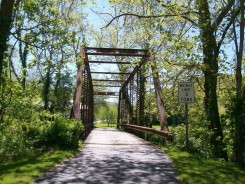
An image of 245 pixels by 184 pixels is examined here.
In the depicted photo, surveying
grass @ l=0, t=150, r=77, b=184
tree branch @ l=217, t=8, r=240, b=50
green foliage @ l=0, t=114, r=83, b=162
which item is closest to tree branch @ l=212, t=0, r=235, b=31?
tree branch @ l=217, t=8, r=240, b=50

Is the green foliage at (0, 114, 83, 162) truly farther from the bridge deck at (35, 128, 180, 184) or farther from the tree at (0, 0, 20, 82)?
the tree at (0, 0, 20, 82)

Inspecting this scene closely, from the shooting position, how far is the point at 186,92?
11.6 m

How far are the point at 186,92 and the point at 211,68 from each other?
2.43 meters

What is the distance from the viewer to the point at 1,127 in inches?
628

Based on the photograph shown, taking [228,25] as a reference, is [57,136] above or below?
below

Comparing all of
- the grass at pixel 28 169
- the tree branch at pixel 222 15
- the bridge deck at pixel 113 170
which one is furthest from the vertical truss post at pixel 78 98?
the tree branch at pixel 222 15

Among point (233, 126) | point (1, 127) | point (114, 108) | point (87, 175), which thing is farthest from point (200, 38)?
point (114, 108)

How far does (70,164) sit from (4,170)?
1.67 m

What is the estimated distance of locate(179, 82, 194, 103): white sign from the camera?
11492 mm

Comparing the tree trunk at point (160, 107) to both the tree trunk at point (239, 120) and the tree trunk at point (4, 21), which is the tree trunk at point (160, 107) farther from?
the tree trunk at point (4, 21)

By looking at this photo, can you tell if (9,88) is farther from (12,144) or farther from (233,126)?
(233,126)

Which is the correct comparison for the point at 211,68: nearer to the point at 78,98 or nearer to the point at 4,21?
the point at 78,98

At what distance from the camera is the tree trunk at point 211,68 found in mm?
12750

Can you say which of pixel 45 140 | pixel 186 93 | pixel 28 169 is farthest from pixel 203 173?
pixel 45 140
